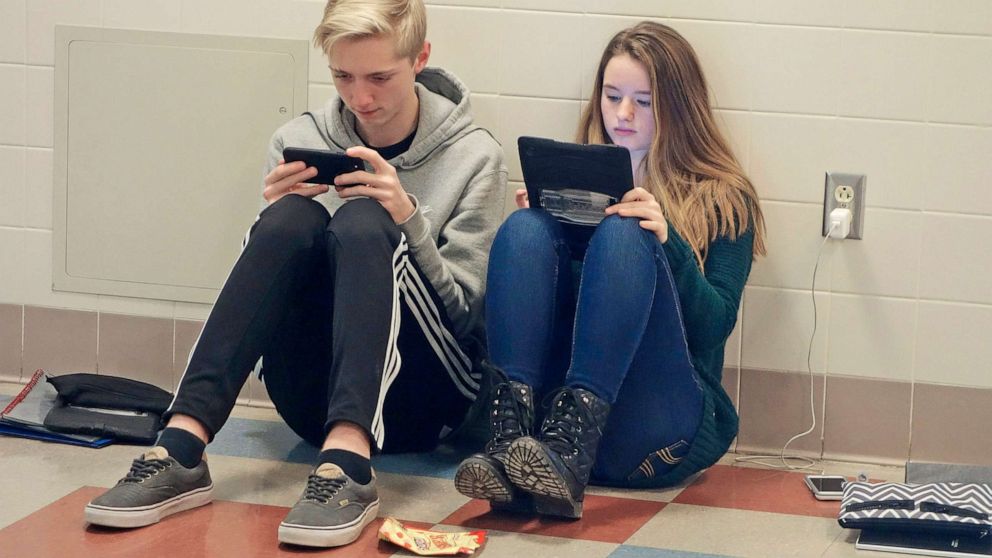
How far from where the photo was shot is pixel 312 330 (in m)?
2.25

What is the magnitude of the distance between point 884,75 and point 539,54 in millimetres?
719

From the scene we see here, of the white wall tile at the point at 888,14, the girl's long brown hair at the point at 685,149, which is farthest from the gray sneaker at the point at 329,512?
the white wall tile at the point at 888,14

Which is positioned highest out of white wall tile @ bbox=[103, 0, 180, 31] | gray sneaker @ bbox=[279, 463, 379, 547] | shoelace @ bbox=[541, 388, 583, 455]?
white wall tile @ bbox=[103, 0, 180, 31]

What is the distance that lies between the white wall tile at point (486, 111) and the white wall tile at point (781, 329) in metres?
0.66

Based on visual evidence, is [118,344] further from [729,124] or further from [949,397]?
[949,397]

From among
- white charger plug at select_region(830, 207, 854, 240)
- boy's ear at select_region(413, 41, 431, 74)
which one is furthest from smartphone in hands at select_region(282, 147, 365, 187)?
white charger plug at select_region(830, 207, 854, 240)

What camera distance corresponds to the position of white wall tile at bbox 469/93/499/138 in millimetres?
2691

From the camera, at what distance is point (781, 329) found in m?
2.64

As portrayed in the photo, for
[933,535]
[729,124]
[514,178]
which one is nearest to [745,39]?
[729,124]

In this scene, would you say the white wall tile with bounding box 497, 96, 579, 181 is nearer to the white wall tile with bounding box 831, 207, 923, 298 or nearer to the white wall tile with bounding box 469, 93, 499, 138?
the white wall tile with bounding box 469, 93, 499, 138

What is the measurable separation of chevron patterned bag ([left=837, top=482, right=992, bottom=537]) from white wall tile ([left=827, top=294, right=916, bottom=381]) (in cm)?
49

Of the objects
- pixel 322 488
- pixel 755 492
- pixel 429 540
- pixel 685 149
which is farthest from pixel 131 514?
pixel 685 149

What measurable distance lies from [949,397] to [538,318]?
1030 mm

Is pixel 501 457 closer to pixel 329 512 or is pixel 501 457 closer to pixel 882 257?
pixel 329 512
